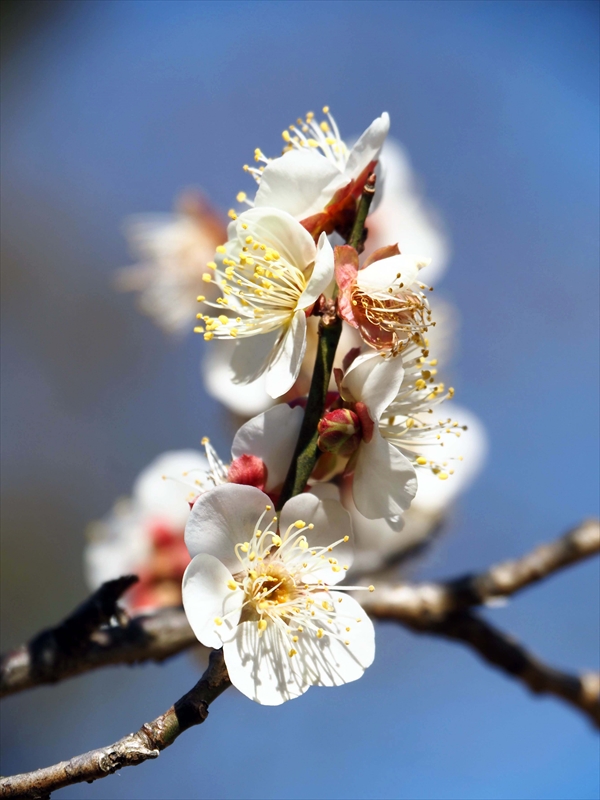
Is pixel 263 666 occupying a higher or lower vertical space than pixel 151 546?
lower

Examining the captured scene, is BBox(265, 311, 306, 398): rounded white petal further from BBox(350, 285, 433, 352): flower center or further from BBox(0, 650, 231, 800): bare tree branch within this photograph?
BBox(0, 650, 231, 800): bare tree branch

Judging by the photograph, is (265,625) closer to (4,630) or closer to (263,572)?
(263,572)

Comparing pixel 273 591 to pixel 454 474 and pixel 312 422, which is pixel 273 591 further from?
pixel 454 474

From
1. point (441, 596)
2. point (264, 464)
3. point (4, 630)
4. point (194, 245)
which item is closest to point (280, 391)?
point (264, 464)

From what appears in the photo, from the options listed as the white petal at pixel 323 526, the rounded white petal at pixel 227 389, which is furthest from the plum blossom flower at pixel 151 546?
the white petal at pixel 323 526

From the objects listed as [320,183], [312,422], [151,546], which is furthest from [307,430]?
[151,546]

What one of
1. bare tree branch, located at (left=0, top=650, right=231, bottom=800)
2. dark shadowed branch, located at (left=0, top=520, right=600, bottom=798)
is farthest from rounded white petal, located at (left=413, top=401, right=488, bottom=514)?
bare tree branch, located at (left=0, top=650, right=231, bottom=800)
